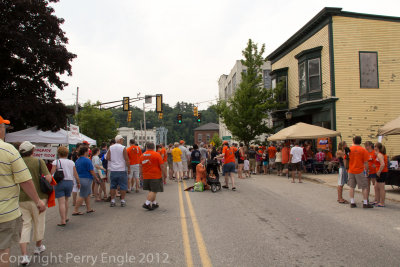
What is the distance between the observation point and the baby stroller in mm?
11867

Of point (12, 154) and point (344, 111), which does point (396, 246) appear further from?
point (344, 111)

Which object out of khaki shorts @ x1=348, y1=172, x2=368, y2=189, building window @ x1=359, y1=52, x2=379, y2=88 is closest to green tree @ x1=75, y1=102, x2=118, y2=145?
building window @ x1=359, y1=52, x2=379, y2=88

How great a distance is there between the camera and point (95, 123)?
136 ft

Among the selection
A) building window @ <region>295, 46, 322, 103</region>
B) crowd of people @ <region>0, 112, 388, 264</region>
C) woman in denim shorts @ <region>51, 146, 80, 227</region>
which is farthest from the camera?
building window @ <region>295, 46, 322, 103</region>

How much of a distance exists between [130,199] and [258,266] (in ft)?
22.9

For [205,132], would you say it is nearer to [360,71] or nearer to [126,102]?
[126,102]

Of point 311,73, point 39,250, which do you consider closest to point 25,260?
point 39,250

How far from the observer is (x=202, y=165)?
12.1m

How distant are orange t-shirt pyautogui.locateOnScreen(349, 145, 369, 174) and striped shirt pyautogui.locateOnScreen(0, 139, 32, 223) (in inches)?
312

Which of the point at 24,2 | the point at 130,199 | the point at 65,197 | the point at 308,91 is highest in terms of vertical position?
the point at 24,2

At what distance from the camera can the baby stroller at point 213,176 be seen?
11867 mm

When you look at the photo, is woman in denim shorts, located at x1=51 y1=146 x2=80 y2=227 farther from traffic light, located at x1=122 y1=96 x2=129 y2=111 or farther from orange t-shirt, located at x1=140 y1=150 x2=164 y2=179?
traffic light, located at x1=122 y1=96 x2=129 y2=111

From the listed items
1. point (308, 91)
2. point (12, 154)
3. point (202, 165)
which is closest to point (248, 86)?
point (308, 91)

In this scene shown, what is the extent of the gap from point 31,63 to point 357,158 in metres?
18.4
